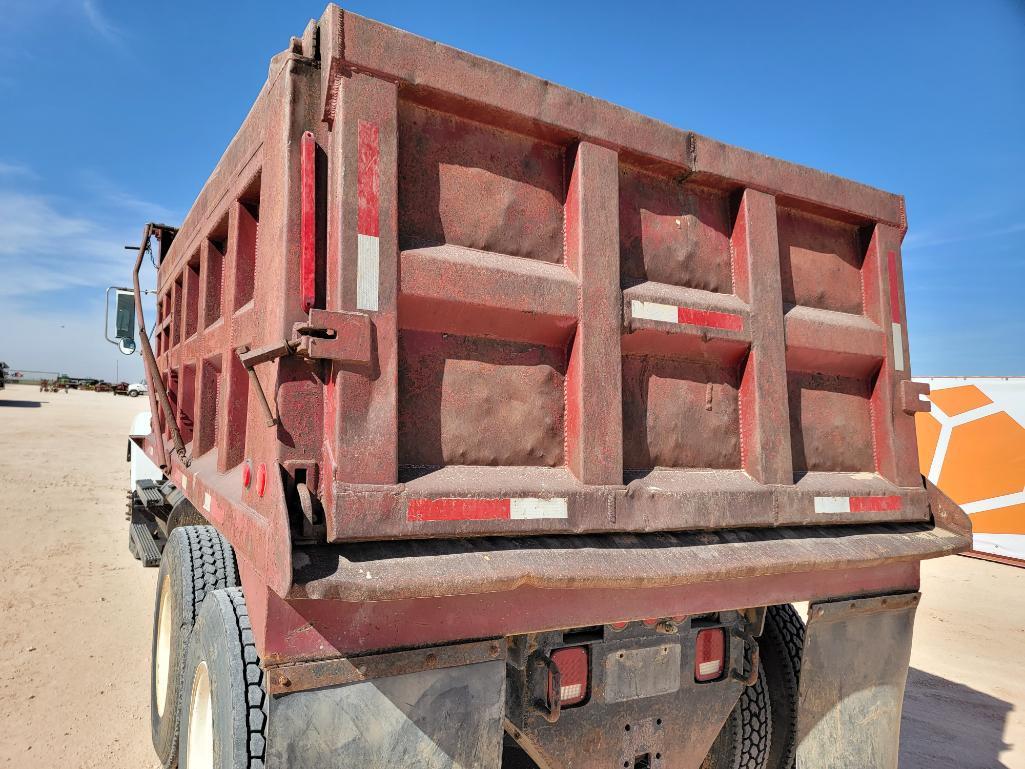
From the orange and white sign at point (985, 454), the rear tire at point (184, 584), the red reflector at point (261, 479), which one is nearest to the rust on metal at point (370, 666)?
the red reflector at point (261, 479)

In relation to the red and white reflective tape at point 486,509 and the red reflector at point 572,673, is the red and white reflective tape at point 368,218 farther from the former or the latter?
the red reflector at point 572,673

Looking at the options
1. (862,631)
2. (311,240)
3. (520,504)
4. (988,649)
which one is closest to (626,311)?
(520,504)

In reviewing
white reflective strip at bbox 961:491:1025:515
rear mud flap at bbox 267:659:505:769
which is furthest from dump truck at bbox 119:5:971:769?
white reflective strip at bbox 961:491:1025:515

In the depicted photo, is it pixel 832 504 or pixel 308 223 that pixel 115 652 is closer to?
pixel 308 223

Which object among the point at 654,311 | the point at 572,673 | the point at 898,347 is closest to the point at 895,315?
the point at 898,347

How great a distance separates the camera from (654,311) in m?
2.30

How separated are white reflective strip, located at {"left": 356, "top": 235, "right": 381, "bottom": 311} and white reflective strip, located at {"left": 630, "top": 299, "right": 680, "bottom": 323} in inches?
34.9

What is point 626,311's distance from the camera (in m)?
2.24

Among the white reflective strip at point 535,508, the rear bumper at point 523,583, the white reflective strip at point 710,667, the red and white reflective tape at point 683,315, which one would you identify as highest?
the red and white reflective tape at point 683,315

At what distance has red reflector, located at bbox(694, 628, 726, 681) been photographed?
2498mm

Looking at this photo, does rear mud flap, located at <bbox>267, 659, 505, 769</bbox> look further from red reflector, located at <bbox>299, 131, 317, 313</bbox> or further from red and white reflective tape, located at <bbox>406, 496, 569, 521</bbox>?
red reflector, located at <bbox>299, 131, 317, 313</bbox>

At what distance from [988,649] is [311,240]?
649 cm

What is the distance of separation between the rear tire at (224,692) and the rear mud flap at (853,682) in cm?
202

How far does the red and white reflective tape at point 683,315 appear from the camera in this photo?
2.27 meters
